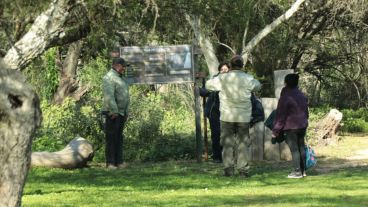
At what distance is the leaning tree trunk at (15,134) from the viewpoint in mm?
5797

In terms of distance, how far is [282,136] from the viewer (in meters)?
12.5

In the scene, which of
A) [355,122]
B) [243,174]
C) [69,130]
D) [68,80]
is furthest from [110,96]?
[68,80]

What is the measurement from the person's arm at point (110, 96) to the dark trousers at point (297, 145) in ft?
10.7

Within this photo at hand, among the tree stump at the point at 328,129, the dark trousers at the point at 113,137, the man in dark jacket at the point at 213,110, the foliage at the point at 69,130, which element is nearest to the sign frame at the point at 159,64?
the man in dark jacket at the point at 213,110

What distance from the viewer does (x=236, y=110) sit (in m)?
12.3

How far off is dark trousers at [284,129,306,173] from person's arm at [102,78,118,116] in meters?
3.26

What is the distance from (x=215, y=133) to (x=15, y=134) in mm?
9636

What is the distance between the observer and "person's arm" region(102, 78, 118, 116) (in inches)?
546

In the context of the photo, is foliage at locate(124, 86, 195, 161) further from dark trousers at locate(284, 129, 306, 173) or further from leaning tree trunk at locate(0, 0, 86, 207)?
leaning tree trunk at locate(0, 0, 86, 207)

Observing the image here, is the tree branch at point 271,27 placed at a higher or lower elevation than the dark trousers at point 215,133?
higher

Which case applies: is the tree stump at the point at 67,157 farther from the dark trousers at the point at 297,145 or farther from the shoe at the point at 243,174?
the dark trousers at the point at 297,145

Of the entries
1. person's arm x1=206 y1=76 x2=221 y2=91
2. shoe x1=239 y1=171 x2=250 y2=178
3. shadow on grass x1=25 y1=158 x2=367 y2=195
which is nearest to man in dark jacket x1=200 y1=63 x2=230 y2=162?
shadow on grass x1=25 y1=158 x2=367 y2=195

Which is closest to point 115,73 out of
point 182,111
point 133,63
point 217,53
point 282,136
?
point 133,63

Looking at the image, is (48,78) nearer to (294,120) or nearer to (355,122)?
(355,122)
